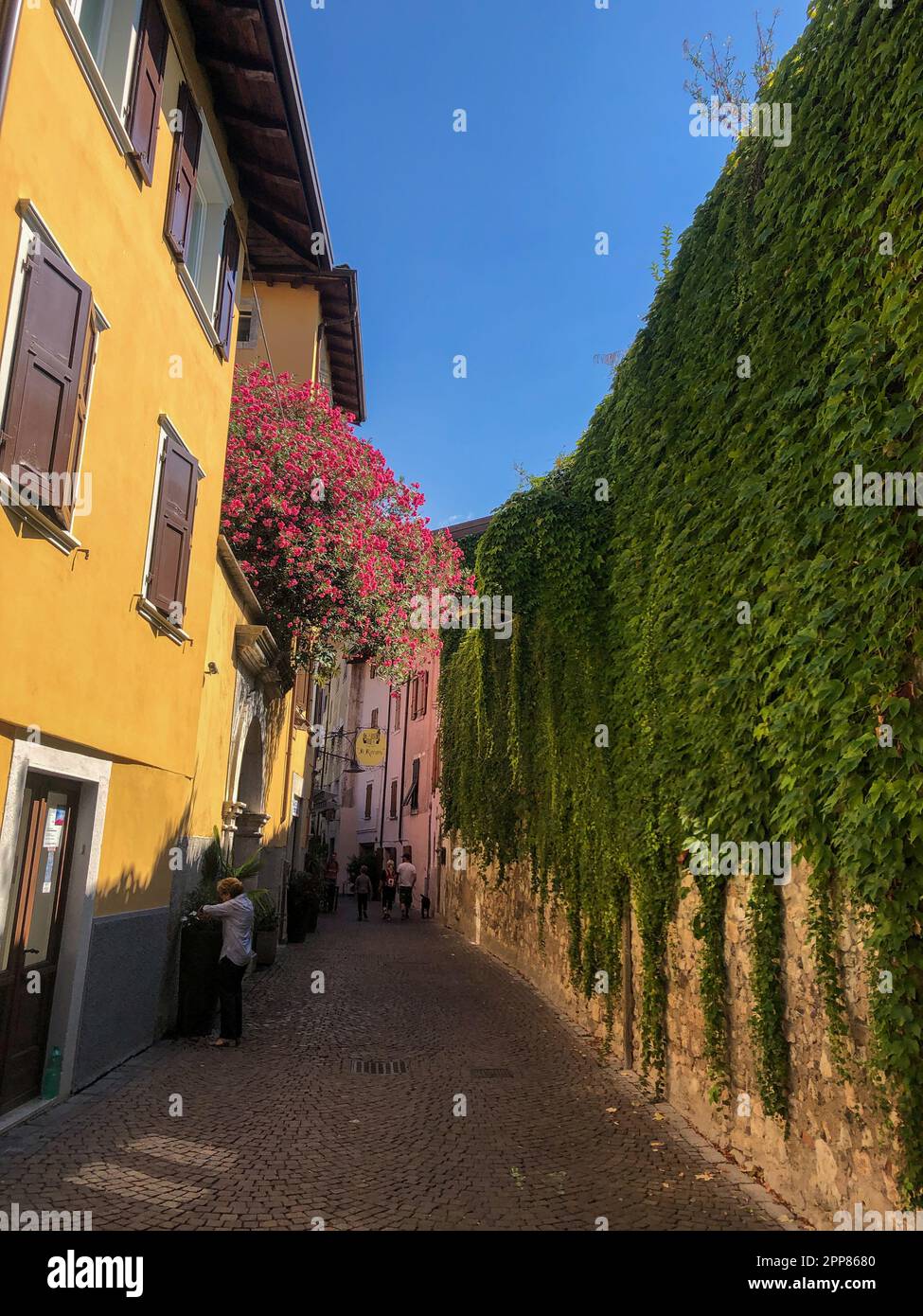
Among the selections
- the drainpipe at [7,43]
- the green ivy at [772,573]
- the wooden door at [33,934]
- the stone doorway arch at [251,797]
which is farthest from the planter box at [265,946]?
the drainpipe at [7,43]

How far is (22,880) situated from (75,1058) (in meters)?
1.60

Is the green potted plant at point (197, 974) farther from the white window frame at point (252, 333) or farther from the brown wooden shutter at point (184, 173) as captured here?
the white window frame at point (252, 333)

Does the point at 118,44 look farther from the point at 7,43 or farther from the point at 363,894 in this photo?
the point at 363,894


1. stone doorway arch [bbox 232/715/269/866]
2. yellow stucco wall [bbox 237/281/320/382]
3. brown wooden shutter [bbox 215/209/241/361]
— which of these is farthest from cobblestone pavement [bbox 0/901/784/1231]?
yellow stucco wall [bbox 237/281/320/382]

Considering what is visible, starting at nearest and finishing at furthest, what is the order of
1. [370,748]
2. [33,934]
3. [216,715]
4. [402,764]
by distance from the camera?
[33,934] < [216,715] < [370,748] < [402,764]

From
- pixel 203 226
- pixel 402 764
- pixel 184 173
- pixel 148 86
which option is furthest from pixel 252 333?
pixel 402 764

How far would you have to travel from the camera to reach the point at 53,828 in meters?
6.18

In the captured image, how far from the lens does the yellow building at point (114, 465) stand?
5.11 metres

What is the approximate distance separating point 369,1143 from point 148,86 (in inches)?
313

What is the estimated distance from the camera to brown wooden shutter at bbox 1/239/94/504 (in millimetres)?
4895

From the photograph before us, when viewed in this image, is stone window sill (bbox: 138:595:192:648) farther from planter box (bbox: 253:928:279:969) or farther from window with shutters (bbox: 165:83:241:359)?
planter box (bbox: 253:928:279:969)

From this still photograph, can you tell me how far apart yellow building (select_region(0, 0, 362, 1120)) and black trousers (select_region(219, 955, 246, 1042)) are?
0.60m

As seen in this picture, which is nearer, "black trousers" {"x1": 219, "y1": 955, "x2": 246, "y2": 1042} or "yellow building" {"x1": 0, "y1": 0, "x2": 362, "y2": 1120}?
"yellow building" {"x1": 0, "y1": 0, "x2": 362, "y2": 1120}

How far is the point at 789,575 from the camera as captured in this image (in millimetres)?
5059
